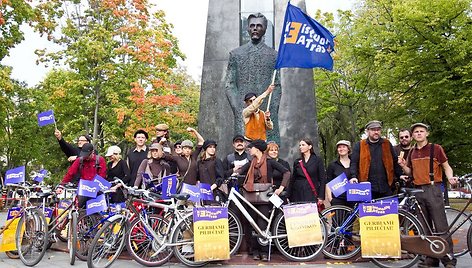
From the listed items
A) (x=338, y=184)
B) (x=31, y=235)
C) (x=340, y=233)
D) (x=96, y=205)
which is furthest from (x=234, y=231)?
(x=31, y=235)

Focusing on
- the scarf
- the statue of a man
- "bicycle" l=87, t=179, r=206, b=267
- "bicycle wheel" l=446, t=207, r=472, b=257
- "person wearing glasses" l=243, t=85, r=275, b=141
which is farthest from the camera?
the statue of a man

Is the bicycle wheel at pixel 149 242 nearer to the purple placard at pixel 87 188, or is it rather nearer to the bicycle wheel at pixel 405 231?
the purple placard at pixel 87 188

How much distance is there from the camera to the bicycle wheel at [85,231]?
7.17 meters

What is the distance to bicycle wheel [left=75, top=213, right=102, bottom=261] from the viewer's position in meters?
7.17

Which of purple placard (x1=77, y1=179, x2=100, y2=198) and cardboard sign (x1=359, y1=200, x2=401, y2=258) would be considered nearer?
cardboard sign (x1=359, y1=200, x2=401, y2=258)

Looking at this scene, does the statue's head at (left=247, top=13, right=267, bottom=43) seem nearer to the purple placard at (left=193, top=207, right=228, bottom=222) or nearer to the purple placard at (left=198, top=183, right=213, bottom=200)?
the purple placard at (left=198, top=183, right=213, bottom=200)

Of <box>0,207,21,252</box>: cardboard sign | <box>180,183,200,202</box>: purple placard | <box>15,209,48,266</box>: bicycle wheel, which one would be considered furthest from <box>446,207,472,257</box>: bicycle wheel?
<box>0,207,21,252</box>: cardboard sign

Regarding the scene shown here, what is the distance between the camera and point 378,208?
6.72 m

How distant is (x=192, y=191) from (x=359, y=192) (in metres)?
2.38

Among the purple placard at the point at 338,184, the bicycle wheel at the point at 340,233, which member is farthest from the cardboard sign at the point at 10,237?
the purple placard at the point at 338,184

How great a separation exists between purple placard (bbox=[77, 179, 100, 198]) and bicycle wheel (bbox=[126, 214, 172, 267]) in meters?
0.88

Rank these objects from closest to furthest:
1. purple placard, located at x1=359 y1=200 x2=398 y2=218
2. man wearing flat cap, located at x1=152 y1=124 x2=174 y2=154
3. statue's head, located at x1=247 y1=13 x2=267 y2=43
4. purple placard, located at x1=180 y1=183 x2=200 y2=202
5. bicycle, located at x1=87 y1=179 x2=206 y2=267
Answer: bicycle, located at x1=87 y1=179 x2=206 y2=267
purple placard, located at x1=359 y1=200 x2=398 y2=218
purple placard, located at x1=180 y1=183 x2=200 y2=202
man wearing flat cap, located at x1=152 y1=124 x2=174 y2=154
statue's head, located at x1=247 y1=13 x2=267 y2=43

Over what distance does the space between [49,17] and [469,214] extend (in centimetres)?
2398

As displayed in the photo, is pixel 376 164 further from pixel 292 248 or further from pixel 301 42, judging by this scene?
pixel 301 42
